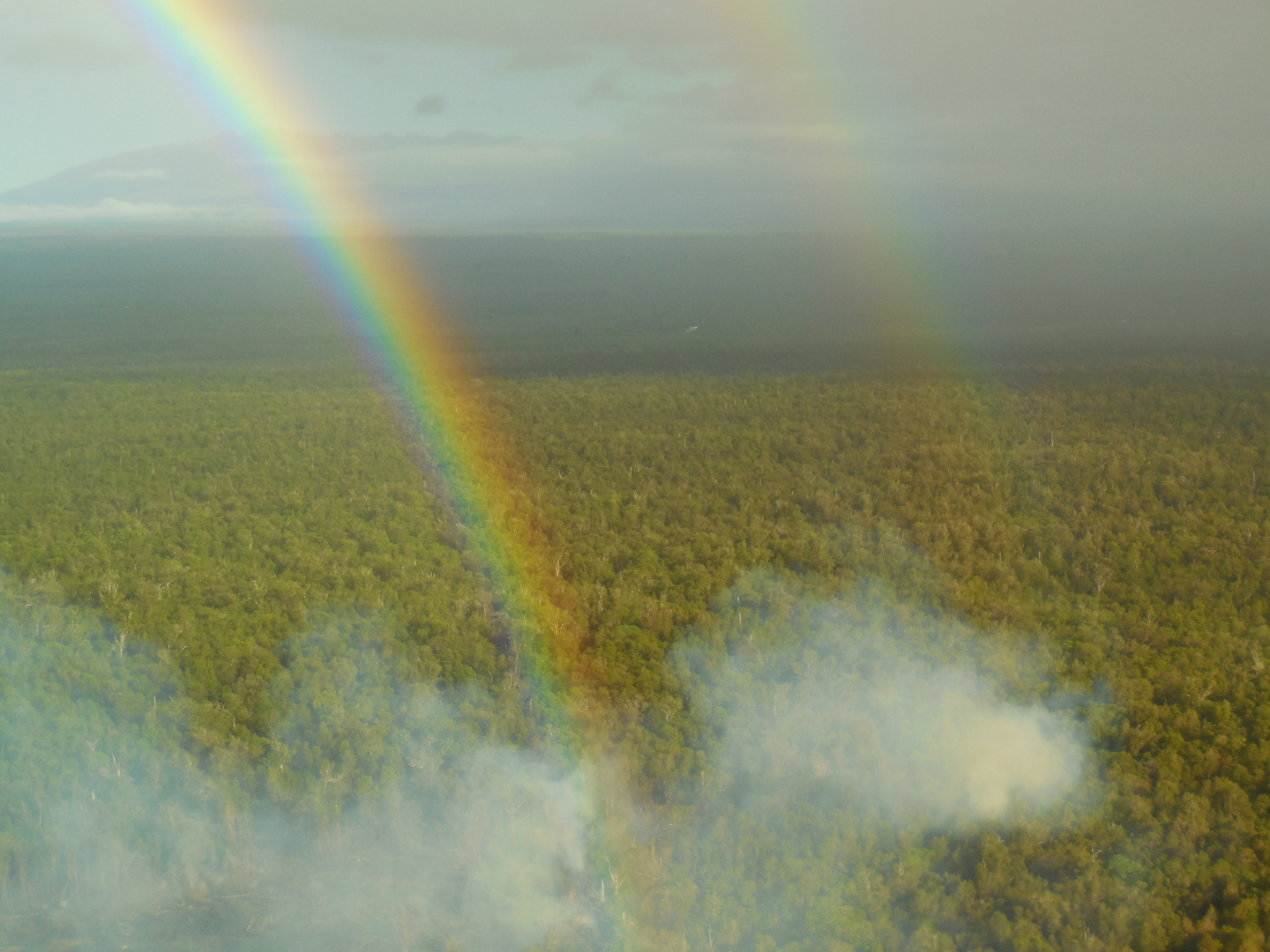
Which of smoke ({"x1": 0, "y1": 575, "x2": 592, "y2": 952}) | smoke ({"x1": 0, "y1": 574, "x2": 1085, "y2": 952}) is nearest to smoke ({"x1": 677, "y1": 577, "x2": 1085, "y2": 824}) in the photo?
smoke ({"x1": 0, "y1": 574, "x2": 1085, "y2": 952})

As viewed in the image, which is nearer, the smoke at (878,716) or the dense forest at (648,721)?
the dense forest at (648,721)

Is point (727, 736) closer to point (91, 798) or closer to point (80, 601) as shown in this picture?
point (91, 798)

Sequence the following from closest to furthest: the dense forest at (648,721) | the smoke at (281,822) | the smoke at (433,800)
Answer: the dense forest at (648,721) < the smoke at (433,800) < the smoke at (281,822)

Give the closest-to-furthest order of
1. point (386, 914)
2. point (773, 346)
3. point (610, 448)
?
1. point (386, 914)
2. point (610, 448)
3. point (773, 346)

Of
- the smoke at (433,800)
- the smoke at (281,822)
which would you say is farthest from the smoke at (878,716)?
the smoke at (281,822)

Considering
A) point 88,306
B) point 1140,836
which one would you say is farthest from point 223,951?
point 88,306

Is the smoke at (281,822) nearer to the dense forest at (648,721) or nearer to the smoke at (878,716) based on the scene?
the dense forest at (648,721)

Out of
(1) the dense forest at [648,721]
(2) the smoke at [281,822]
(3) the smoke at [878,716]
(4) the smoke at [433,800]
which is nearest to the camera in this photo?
(1) the dense forest at [648,721]
